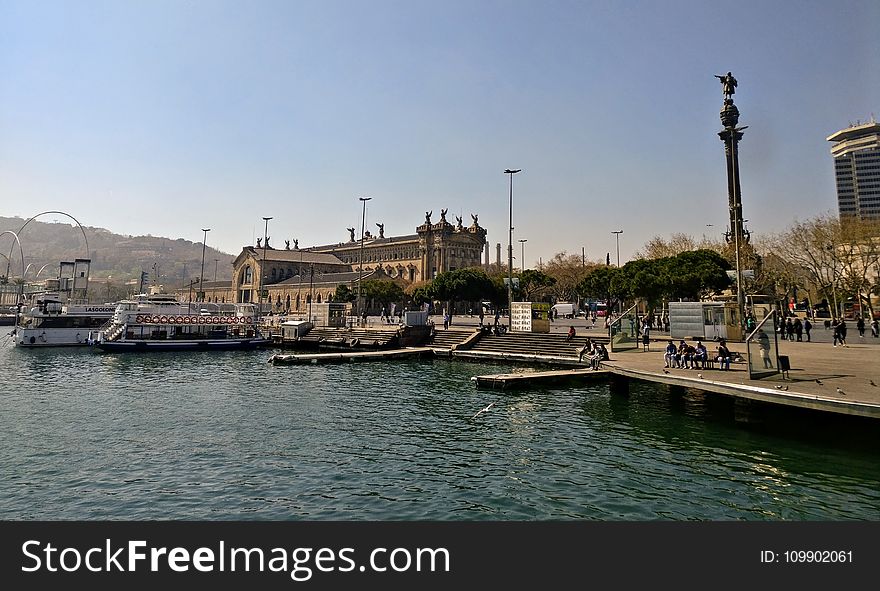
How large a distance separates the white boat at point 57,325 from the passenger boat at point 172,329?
3326 millimetres

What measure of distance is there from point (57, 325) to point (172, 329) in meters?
13.2

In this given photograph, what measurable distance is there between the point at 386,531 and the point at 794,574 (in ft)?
19.7

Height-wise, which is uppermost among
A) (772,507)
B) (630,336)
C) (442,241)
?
(442,241)

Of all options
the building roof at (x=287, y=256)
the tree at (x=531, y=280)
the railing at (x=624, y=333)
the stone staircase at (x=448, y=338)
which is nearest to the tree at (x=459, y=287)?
the tree at (x=531, y=280)

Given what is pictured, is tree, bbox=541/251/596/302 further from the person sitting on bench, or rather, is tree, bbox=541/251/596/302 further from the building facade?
the building facade

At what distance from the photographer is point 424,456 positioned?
14.7m

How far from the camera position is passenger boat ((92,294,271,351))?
5050cm

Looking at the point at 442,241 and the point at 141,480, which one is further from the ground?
the point at 442,241

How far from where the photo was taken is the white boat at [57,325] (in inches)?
2099

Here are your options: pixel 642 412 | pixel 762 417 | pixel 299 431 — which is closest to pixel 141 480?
pixel 299 431

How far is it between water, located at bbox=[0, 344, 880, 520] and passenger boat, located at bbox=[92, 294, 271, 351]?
82.7 feet

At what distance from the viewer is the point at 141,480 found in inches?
491

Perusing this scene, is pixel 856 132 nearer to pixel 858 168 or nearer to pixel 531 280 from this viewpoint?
pixel 858 168

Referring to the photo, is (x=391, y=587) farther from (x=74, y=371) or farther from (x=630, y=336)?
(x=74, y=371)
